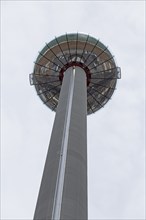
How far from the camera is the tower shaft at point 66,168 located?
19.8 metres

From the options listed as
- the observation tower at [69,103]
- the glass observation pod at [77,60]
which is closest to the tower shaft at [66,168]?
the observation tower at [69,103]

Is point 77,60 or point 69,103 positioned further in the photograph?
point 77,60

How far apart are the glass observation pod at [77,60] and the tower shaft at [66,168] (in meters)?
10.5

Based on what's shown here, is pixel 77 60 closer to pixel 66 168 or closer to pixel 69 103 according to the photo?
pixel 69 103

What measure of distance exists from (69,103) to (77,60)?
37.7 ft

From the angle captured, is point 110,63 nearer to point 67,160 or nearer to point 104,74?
point 104,74

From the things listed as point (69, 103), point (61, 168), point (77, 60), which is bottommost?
point (61, 168)

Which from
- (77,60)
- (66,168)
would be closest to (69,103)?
(66,168)

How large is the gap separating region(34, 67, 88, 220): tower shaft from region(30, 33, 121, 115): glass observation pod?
10.5 m

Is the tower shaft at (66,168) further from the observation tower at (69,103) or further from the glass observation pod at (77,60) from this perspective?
the glass observation pod at (77,60)

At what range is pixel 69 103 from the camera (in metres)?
29.2

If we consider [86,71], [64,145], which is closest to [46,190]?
[64,145]

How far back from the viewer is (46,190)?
832 inches

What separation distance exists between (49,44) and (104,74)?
24.0ft
